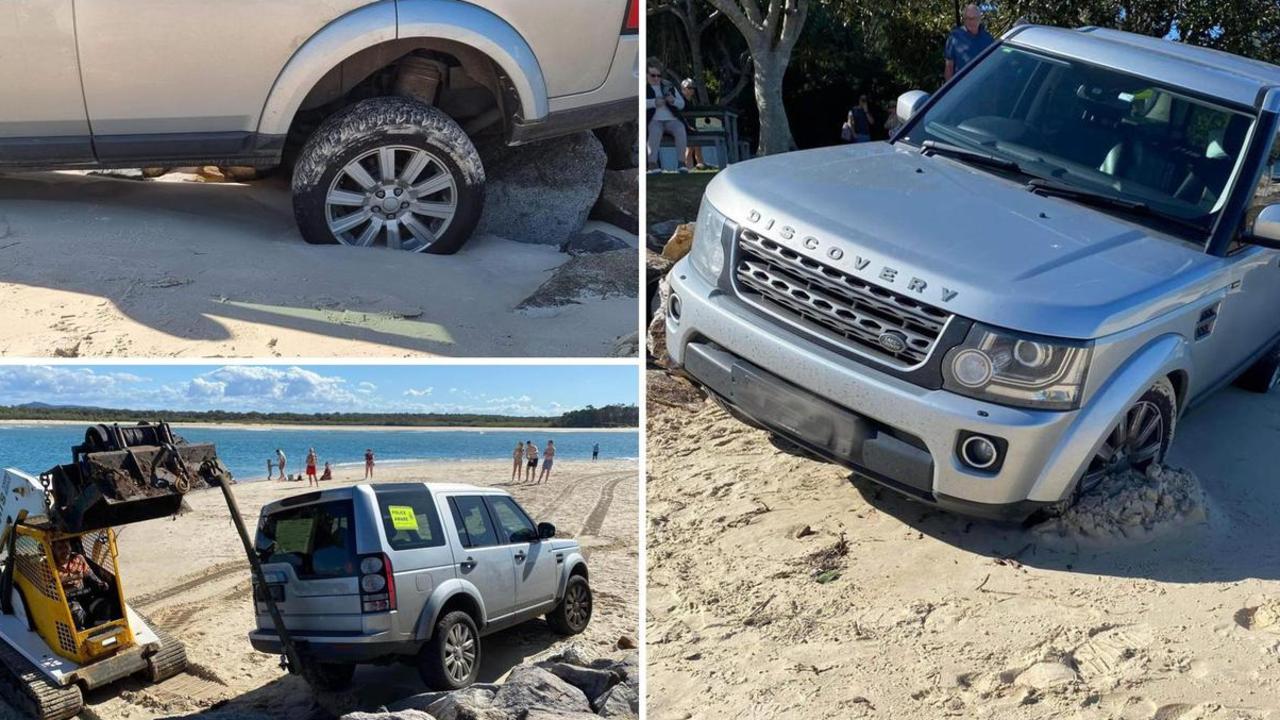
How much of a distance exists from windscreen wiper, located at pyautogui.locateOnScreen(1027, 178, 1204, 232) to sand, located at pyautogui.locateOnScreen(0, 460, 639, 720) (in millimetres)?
4218

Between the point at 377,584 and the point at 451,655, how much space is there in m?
0.59

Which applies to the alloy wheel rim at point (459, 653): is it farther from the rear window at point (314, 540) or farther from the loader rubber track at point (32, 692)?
the loader rubber track at point (32, 692)

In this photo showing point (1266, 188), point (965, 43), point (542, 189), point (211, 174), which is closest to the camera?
point (1266, 188)

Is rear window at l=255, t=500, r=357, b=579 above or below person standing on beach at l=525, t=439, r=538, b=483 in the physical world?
above

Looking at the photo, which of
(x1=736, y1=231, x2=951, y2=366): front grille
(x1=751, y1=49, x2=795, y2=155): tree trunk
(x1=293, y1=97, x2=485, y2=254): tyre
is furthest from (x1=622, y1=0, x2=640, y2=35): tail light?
(x1=751, y1=49, x2=795, y2=155): tree trunk

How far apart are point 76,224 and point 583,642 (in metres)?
4.01

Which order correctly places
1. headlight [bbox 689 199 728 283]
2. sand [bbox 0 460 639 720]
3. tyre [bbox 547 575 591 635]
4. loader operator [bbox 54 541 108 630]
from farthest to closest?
tyre [bbox 547 575 591 635], sand [bbox 0 460 639 720], loader operator [bbox 54 541 108 630], headlight [bbox 689 199 728 283]

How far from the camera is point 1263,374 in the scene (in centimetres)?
670

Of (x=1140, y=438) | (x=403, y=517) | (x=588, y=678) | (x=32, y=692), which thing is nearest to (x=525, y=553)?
(x=403, y=517)

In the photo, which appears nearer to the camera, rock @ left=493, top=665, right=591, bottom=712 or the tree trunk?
rock @ left=493, top=665, right=591, bottom=712

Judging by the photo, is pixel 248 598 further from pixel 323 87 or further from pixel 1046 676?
pixel 1046 676

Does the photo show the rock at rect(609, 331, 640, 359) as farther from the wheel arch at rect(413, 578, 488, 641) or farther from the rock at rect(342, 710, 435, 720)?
the rock at rect(342, 710, 435, 720)

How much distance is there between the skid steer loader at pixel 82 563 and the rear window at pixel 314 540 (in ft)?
2.33

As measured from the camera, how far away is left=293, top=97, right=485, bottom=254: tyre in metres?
6.65
